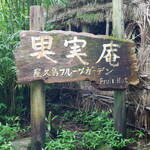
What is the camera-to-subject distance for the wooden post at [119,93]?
3584 millimetres

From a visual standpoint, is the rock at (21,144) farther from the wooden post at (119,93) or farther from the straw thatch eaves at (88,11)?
the straw thatch eaves at (88,11)

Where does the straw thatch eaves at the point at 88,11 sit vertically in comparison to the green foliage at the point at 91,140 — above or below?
above

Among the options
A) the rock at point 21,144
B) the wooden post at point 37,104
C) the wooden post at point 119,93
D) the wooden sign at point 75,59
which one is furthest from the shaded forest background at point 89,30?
the wooden post at point 37,104

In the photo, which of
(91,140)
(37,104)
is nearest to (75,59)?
(37,104)

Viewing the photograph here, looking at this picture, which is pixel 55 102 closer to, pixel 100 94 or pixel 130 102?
pixel 100 94

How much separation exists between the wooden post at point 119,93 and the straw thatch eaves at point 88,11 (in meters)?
0.74

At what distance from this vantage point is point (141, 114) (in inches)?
152

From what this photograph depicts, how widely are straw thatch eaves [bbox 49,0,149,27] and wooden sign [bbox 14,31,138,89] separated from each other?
1163 millimetres

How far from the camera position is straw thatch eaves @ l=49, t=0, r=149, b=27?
4273 millimetres

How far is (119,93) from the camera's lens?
3.61 meters

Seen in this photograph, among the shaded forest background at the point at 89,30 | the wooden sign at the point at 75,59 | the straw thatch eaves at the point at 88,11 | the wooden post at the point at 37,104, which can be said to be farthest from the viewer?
the straw thatch eaves at the point at 88,11

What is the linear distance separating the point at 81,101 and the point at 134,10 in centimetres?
247

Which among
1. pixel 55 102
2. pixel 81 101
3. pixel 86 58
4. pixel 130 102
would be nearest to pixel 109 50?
pixel 86 58

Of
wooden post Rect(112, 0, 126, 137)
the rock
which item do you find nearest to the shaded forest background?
wooden post Rect(112, 0, 126, 137)
